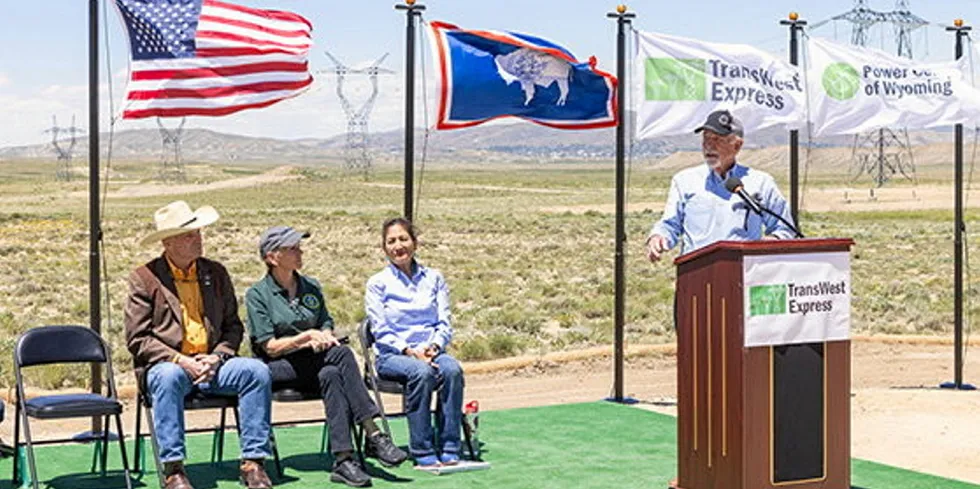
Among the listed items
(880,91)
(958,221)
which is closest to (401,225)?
(880,91)

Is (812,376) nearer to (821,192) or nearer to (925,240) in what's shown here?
(925,240)

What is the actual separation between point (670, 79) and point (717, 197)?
255 centimetres

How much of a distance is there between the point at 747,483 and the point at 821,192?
3833 inches

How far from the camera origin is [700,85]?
10.4 meters

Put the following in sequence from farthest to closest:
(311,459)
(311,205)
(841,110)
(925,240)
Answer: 1. (311,205)
2. (925,240)
3. (841,110)
4. (311,459)

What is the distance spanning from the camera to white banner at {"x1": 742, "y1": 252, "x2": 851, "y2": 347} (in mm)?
6355

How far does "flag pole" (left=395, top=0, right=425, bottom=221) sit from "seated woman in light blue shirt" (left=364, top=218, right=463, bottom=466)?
2.43 feet

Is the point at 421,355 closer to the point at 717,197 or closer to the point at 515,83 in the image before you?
the point at 717,197

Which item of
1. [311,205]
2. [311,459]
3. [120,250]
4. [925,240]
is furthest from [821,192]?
[311,459]

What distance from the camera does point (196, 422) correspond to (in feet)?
38.4

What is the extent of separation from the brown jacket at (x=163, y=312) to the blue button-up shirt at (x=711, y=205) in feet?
7.19

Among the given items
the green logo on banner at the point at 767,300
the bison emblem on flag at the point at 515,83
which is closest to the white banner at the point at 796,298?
the green logo on banner at the point at 767,300

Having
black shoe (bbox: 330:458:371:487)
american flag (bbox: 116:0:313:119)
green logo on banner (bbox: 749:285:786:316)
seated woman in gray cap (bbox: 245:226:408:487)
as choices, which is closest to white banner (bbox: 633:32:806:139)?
american flag (bbox: 116:0:313:119)

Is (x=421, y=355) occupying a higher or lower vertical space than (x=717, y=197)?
lower
